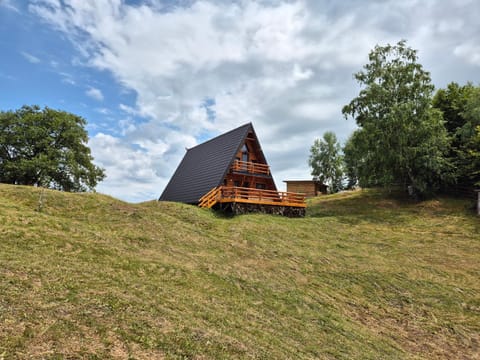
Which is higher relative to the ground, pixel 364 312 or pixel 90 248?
pixel 90 248

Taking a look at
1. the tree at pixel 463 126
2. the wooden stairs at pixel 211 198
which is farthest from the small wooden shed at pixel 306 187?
the wooden stairs at pixel 211 198

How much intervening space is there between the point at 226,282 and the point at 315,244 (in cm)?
852

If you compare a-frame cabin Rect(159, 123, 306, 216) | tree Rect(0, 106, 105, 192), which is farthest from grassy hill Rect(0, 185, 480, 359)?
tree Rect(0, 106, 105, 192)

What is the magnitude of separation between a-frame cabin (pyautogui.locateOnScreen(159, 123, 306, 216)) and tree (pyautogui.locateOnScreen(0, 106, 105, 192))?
13.1 meters

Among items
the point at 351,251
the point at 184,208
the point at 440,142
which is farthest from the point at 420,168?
the point at 184,208

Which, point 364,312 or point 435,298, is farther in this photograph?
point 435,298

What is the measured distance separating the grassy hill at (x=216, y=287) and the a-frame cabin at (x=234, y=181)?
8.96 feet

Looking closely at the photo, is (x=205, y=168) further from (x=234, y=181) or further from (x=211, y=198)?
(x=211, y=198)

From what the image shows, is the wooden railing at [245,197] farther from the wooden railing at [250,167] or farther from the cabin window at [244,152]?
the cabin window at [244,152]

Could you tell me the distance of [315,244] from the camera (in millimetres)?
17797

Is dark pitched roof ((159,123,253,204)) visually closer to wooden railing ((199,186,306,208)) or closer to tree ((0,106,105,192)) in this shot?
wooden railing ((199,186,306,208))

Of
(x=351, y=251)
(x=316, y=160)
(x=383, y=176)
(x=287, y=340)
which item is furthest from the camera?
(x=316, y=160)

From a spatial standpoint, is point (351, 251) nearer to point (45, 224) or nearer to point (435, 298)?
point (435, 298)

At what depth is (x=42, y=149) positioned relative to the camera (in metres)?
35.5
